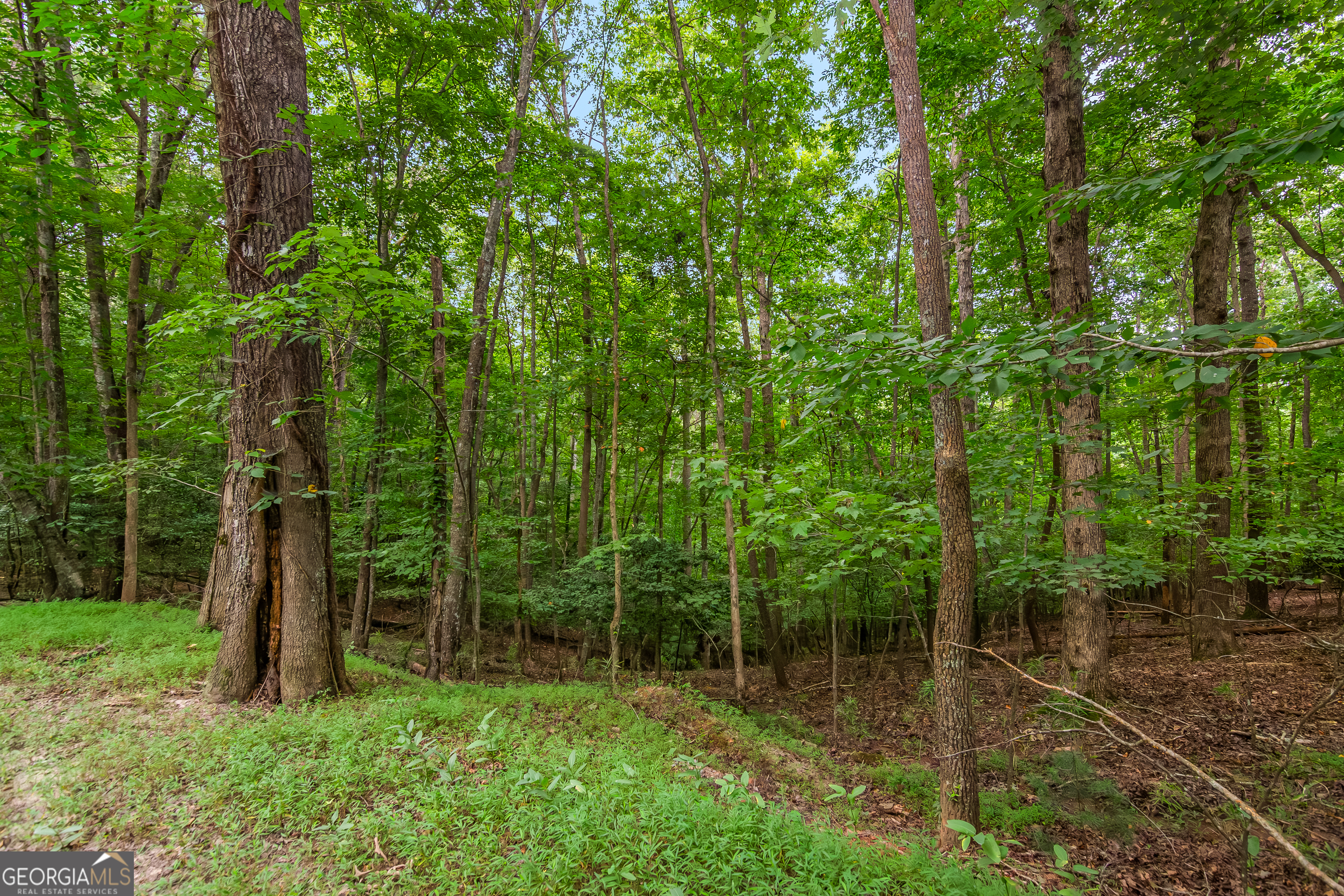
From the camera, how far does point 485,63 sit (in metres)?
8.30

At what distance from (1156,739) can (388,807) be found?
5.78 metres

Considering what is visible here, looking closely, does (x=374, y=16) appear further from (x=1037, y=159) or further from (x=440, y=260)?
(x=1037, y=159)

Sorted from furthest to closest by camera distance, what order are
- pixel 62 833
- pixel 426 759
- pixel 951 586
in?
pixel 951 586 → pixel 426 759 → pixel 62 833

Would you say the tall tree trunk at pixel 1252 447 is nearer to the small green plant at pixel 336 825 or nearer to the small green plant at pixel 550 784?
the small green plant at pixel 550 784

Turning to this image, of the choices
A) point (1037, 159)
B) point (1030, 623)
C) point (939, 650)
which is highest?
point (1037, 159)

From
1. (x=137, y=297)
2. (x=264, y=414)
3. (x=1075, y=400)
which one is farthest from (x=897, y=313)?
(x=137, y=297)

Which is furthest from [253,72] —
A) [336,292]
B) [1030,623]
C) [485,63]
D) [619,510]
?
[1030,623]

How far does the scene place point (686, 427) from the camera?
48.7ft

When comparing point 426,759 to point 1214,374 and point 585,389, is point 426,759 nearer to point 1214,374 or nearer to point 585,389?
point 1214,374

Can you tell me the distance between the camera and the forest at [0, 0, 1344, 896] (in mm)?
2932

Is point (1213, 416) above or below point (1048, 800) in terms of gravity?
above

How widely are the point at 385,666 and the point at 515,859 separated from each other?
17.7 feet

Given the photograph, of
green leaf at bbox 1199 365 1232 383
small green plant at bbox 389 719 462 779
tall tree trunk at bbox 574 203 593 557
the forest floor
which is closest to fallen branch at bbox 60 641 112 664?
the forest floor

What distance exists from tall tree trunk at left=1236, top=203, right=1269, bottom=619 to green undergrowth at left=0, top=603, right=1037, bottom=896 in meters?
8.32
